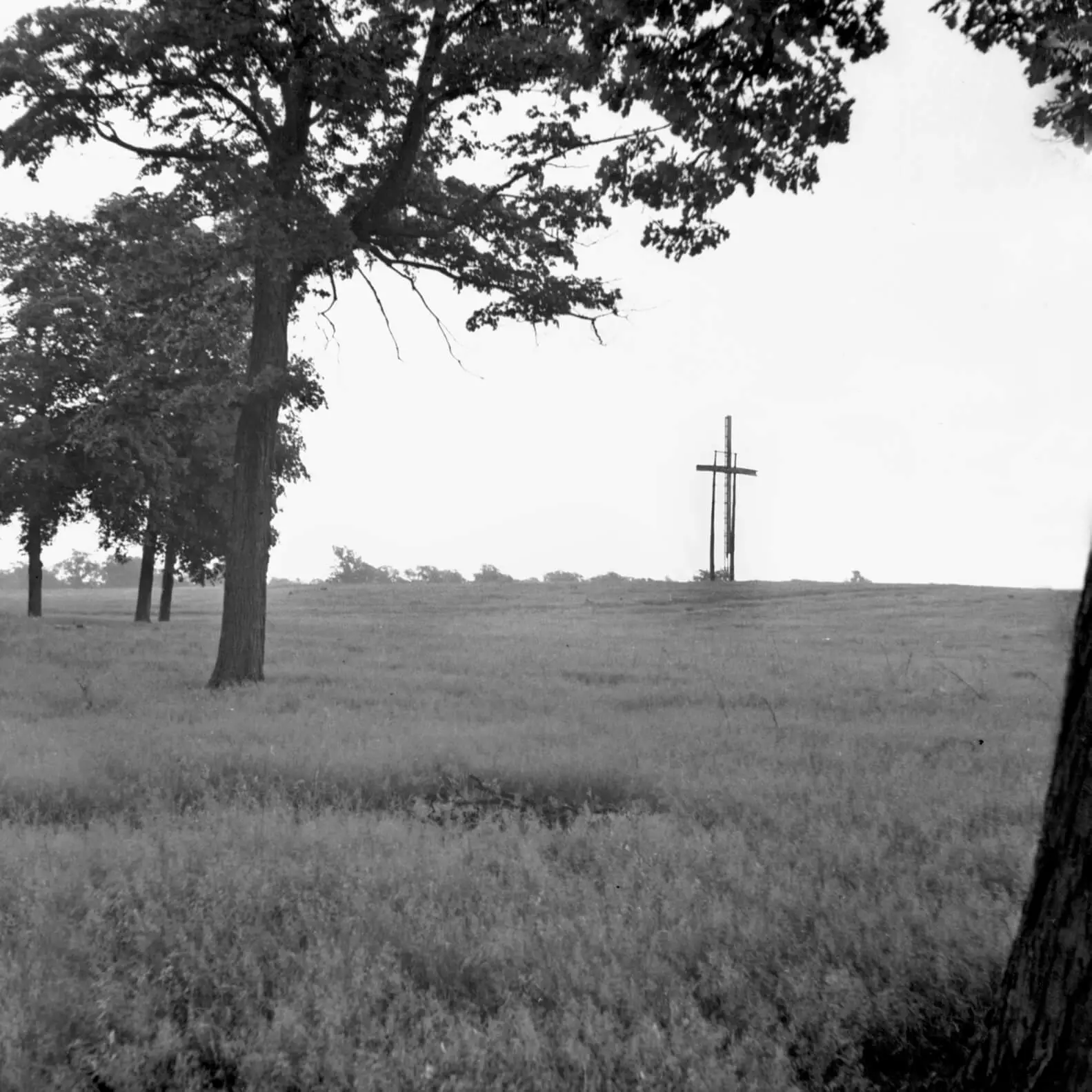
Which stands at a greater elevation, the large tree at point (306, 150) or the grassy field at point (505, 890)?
the large tree at point (306, 150)

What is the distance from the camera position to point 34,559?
37625mm

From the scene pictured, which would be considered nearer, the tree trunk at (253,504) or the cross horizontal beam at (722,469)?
the tree trunk at (253,504)

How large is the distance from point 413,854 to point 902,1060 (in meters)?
3.45

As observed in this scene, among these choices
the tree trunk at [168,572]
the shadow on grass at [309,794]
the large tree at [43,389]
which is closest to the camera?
the shadow on grass at [309,794]

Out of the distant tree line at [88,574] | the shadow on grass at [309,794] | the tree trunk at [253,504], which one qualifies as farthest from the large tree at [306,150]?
→ the distant tree line at [88,574]

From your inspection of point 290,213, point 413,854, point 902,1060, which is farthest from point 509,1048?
point 290,213

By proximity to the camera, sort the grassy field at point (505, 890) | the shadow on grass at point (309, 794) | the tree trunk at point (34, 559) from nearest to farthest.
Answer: the grassy field at point (505, 890) < the shadow on grass at point (309, 794) < the tree trunk at point (34, 559)

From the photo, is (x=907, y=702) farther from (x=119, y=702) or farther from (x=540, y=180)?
(x=119, y=702)

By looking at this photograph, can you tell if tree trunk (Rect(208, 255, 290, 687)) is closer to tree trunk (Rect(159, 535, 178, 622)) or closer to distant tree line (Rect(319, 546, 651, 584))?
tree trunk (Rect(159, 535, 178, 622))

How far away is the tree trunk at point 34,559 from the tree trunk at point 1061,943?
37350 mm

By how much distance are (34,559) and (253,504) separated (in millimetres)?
25187

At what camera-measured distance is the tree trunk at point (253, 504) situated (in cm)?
1712

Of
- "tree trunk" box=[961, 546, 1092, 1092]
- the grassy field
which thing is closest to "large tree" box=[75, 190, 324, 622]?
the grassy field

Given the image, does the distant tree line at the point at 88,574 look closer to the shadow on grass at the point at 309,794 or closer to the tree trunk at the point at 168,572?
the tree trunk at the point at 168,572
